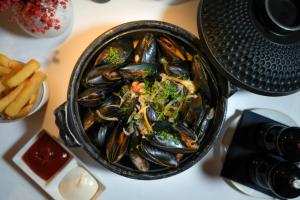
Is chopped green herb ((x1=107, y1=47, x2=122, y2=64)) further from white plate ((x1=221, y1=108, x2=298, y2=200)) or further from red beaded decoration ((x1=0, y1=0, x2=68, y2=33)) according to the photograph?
white plate ((x1=221, y1=108, x2=298, y2=200))

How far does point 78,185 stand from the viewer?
2.67ft

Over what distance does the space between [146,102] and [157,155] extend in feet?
0.39

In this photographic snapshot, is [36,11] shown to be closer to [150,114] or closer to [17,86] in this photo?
[17,86]

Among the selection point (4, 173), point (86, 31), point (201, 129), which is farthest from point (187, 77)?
point (4, 173)

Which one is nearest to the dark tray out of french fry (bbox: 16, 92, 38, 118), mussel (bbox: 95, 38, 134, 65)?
mussel (bbox: 95, 38, 134, 65)

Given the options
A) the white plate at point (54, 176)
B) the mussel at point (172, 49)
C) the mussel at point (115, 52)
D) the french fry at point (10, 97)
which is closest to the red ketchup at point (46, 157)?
the white plate at point (54, 176)

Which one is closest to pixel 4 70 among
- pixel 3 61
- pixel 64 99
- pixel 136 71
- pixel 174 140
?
pixel 3 61

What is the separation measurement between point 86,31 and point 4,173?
15.9 inches

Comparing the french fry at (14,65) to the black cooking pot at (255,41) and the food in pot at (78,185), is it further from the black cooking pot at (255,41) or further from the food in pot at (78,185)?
the black cooking pot at (255,41)

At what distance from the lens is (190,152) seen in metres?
0.77

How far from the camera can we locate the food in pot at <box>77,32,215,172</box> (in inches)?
30.4

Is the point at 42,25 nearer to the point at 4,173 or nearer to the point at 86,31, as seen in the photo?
the point at 86,31

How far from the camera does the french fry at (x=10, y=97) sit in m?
0.73

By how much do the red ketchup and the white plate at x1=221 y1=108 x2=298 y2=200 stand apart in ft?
1.26
